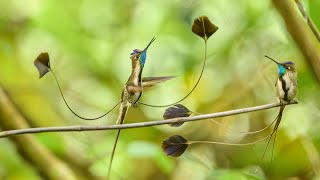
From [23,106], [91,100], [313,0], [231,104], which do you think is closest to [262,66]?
[231,104]

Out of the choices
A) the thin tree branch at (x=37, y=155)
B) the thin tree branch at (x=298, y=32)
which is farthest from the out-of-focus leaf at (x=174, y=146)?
the thin tree branch at (x=37, y=155)

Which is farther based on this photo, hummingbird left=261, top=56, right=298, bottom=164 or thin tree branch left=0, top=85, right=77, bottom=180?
thin tree branch left=0, top=85, right=77, bottom=180

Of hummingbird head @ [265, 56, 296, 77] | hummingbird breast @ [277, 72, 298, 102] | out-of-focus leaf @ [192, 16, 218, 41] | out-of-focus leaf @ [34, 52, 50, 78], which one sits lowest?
A: hummingbird breast @ [277, 72, 298, 102]

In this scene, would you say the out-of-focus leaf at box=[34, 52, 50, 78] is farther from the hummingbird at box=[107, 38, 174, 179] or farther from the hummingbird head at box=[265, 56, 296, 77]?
the hummingbird head at box=[265, 56, 296, 77]

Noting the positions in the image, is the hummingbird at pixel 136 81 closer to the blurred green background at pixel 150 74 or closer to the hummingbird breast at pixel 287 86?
the hummingbird breast at pixel 287 86

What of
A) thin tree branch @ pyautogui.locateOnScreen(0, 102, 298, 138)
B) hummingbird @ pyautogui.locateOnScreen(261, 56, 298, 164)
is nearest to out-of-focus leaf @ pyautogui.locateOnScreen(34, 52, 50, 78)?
thin tree branch @ pyautogui.locateOnScreen(0, 102, 298, 138)

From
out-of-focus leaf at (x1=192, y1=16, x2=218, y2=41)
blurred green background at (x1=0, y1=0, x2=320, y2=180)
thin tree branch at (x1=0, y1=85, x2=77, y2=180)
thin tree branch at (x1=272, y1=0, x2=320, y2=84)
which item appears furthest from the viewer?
blurred green background at (x1=0, y1=0, x2=320, y2=180)

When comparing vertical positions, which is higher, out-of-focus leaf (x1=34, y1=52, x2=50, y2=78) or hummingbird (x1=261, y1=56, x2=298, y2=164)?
out-of-focus leaf (x1=34, y1=52, x2=50, y2=78)
